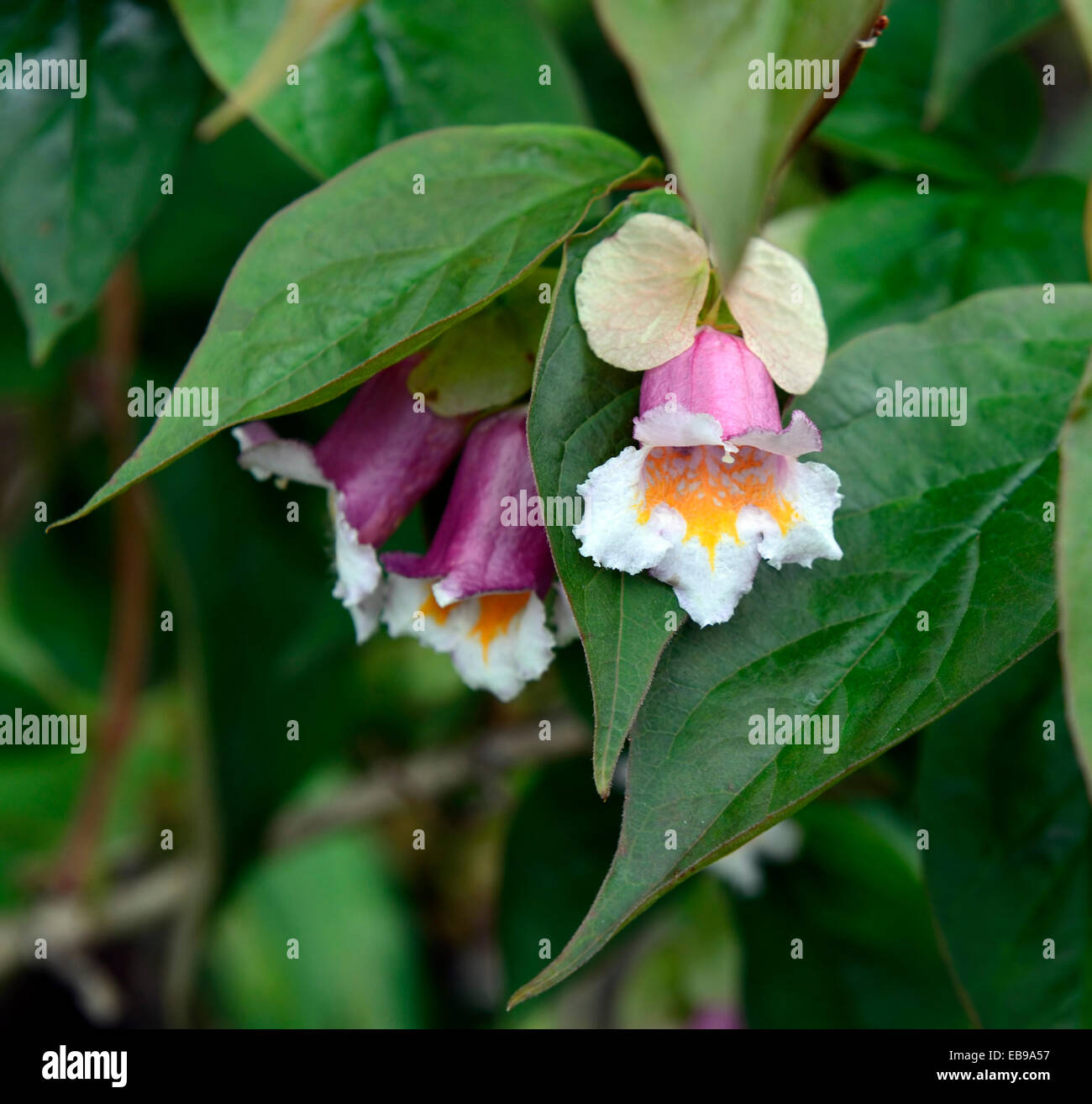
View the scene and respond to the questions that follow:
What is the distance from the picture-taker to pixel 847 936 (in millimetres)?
743

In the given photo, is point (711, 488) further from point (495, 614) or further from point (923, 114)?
point (923, 114)

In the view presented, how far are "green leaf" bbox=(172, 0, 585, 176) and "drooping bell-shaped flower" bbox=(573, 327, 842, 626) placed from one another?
0.67ft

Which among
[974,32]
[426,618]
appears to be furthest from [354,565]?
[974,32]

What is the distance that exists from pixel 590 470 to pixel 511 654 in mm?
99

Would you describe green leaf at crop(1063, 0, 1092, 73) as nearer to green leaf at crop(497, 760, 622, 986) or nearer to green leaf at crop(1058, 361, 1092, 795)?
green leaf at crop(1058, 361, 1092, 795)

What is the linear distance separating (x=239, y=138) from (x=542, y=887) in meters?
0.55

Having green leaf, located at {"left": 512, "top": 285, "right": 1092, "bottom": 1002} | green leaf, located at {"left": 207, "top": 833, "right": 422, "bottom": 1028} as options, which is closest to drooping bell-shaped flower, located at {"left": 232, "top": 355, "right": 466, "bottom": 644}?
green leaf, located at {"left": 512, "top": 285, "right": 1092, "bottom": 1002}

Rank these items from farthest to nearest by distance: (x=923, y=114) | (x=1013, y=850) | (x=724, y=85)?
1. (x=923, y=114)
2. (x=1013, y=850)
3. (x=724, y=85)

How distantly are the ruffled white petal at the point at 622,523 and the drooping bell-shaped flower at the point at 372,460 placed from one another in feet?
0.32

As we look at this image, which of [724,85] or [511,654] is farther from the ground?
[724,85]

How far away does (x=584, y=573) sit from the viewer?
0.33m

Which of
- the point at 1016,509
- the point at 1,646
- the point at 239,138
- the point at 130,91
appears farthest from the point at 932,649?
the point at 1,646

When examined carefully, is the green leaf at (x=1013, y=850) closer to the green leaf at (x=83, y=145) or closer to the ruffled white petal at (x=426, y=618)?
the ruffled white petal at (x=426, y=618)
